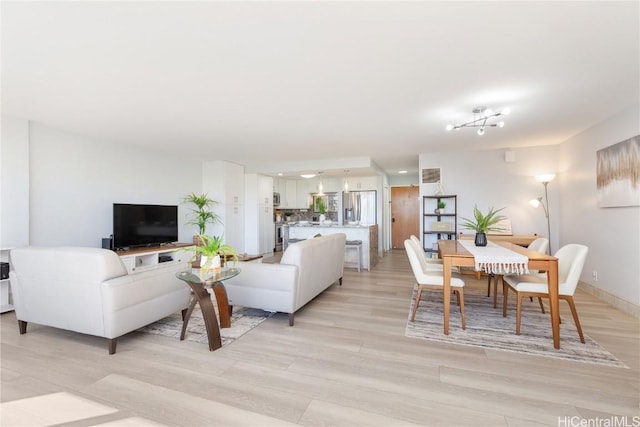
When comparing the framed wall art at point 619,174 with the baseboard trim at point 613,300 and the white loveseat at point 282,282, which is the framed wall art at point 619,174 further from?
the white loveseat at point 282,282

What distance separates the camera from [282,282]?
9.82ft

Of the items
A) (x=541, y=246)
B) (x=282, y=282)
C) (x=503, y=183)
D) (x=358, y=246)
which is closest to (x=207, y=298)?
(x=282, y=282)

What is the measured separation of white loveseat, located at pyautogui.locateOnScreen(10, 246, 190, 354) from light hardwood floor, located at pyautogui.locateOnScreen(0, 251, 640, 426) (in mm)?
226

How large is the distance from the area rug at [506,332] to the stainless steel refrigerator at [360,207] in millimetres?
4042

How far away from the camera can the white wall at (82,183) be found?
385 centimetres

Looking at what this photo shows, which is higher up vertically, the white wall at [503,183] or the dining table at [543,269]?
the white wall at [503,183]

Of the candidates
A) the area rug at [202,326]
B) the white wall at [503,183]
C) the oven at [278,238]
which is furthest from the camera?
the oven at [278,238]

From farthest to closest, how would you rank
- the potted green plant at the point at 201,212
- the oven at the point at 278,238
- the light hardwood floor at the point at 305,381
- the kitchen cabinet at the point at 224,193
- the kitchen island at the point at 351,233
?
1. the oven at the point at 278,238
2. the kitchen cabinet at the point at 224,193
3. the potted green plant at the point at 201,212
4. the kitchen island at the point at 351,233
5. the light hardwood floor at the point at 305,381

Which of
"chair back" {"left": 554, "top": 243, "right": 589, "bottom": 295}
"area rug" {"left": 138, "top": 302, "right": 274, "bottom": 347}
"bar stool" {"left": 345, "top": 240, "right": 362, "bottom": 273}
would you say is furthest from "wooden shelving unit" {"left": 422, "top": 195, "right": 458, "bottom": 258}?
"area rug" {"left": 138, "top": 302, "right": 274, "bottom": 347}

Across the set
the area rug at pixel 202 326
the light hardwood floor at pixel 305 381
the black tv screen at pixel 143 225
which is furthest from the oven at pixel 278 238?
the light hardwood floor at pixel 305 381

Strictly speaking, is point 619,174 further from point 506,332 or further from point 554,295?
point 506,332

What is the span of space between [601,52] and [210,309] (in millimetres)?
3636

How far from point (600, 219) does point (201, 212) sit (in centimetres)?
657

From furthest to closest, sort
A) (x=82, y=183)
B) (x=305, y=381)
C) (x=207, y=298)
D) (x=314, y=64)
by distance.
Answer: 1. (x=82, y=183)
2. (x=207, y=298)
3. (x=314, y=64)
4. (x=305, y=381)
